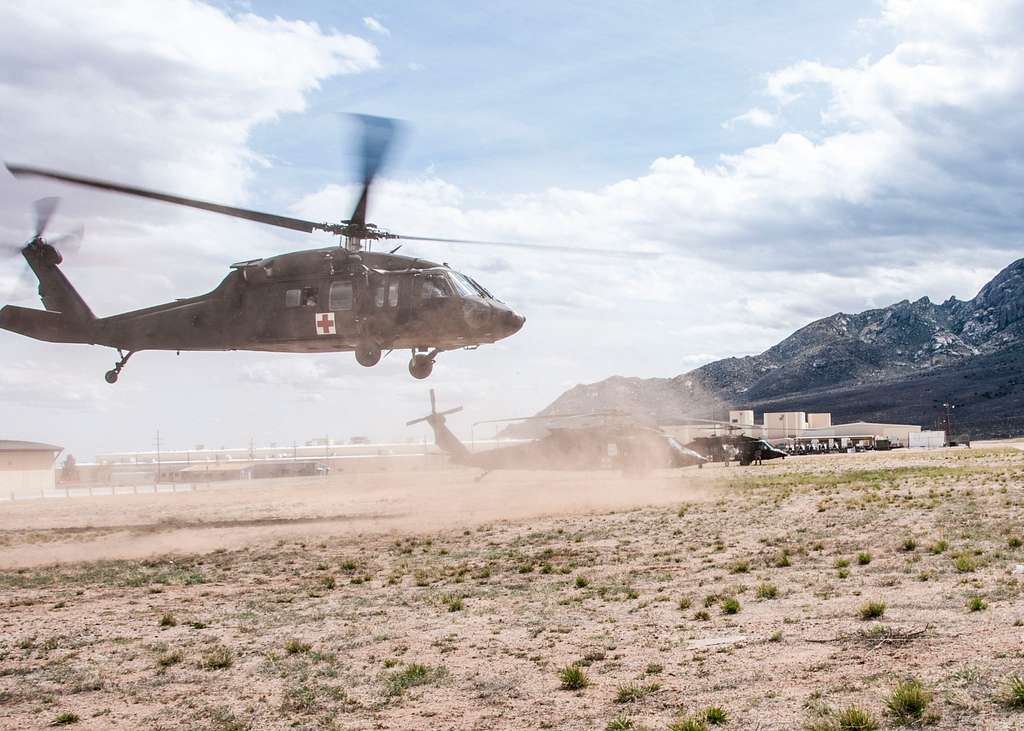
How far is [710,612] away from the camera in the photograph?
46.8ft

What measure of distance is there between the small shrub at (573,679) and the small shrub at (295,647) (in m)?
4.42

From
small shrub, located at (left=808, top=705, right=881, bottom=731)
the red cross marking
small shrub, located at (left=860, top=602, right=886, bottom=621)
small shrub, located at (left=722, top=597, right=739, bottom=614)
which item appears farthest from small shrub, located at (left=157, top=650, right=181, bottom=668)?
the red cross marking

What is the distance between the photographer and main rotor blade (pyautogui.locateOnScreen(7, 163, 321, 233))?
20.3 metres

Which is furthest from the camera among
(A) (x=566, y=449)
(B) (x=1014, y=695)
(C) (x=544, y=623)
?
(A) (x=566, y=449)

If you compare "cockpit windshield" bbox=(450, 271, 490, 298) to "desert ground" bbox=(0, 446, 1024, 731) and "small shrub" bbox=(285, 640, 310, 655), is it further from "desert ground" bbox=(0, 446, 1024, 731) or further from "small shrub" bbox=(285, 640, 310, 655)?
"small shrub" bbox=(285, 640, 310, 655)

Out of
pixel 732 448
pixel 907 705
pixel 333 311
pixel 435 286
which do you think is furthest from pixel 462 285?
pixel 732 448

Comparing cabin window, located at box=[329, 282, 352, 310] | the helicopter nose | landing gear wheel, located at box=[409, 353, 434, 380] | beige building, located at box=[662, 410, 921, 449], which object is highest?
cabin window, located at box=[329, 282, 352, 310]

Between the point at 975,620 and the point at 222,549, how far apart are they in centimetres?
2087

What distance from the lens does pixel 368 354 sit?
2530 cm

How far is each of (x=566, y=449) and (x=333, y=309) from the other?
19179mm

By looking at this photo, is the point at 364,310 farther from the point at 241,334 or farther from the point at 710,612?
the point at 710,612

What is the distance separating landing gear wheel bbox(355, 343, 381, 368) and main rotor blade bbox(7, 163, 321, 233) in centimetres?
361

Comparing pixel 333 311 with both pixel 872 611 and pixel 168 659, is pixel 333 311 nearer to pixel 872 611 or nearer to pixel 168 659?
pixel 168 659

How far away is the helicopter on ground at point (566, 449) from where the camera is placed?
4147cm
